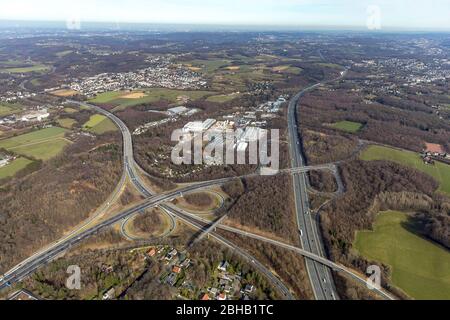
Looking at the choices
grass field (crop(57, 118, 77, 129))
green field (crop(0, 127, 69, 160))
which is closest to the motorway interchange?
green field (crop(0, 127, 69, 160))

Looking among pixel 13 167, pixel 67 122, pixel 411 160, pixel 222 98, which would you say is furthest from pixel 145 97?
pixel 411 160

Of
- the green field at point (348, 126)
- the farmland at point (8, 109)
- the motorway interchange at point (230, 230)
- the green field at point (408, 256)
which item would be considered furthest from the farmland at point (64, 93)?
the green field at point (408, 256)

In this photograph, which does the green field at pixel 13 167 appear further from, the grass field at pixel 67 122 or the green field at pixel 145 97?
the green field at pixel 145 97

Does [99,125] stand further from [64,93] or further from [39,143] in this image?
[64,93]

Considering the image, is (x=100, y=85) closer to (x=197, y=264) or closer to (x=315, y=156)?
(x=315, y=156)
